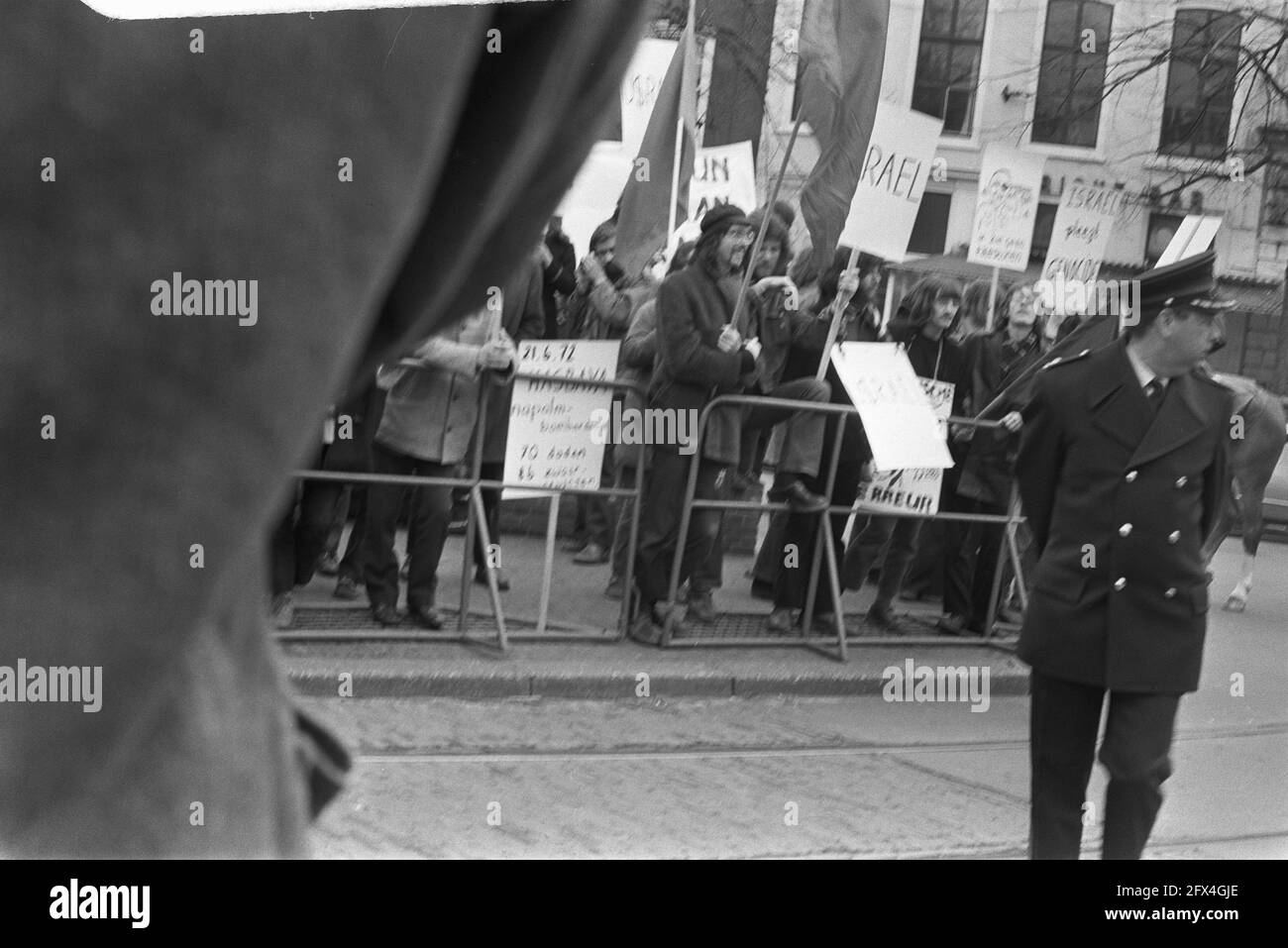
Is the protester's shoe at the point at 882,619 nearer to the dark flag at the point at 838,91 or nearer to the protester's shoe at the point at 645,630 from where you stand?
the protester's shoe at the point at 645,630

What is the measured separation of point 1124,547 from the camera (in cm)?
461

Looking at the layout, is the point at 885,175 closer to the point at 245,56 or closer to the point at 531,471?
the point at 531,471

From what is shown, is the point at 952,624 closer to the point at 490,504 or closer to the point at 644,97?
the point at 490,504

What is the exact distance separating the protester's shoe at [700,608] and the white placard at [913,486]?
1079 millimetres

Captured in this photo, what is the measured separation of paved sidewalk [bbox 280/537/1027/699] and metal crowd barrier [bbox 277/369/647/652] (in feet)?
0.12

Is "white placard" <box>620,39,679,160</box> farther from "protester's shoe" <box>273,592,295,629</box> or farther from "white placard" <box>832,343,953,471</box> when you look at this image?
"protester's shoe" <box>273,592,295,629</box>

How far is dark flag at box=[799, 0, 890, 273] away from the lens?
8719 mm

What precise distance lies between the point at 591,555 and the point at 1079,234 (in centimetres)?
384

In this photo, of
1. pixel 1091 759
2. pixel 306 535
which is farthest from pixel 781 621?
pixel 1091 759

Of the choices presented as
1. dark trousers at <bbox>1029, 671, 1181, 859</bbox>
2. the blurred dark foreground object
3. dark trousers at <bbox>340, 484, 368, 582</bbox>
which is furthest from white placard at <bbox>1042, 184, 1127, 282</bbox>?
the blurred dark foreground object

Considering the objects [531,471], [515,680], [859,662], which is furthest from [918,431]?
[515,680]

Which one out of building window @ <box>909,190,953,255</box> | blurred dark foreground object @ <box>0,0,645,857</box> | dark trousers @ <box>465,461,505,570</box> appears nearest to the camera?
blurred dark foreground object @ <box>0,0,645,857</box>

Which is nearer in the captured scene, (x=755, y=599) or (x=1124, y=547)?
(x=1124, y=547)
